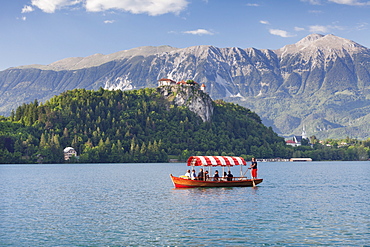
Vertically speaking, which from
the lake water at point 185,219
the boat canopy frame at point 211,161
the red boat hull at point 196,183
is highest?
the boat canopy frame at point 211,161

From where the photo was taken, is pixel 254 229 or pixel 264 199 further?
pixel 264 199

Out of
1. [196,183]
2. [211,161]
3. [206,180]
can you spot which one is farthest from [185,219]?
[206,180]

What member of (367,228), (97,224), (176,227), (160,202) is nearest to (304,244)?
(367,228)

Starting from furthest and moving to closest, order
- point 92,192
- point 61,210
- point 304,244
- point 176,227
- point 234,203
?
point 92,192 → point 234,203 → point 61,210 → point 176,227 → point 304,244

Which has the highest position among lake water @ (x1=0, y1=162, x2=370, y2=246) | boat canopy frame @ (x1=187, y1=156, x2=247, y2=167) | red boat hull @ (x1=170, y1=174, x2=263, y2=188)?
boat canopy frame @ (x1=187, y1=156, x2=247, y2=167)

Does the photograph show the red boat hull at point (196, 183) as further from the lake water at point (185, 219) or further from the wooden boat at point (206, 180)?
the lake water at point (185, 219)

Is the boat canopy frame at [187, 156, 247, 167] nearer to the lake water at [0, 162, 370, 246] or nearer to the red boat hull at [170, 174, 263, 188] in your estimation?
the red boat hull at [170, 174, 263, 188]

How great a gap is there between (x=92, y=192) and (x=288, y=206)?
44326mm

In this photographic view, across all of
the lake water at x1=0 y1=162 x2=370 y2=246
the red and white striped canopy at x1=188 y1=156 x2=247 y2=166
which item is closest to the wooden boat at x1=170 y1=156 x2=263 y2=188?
the red and white striped canopy at x1=188 y1=156 x2=247 y2=166

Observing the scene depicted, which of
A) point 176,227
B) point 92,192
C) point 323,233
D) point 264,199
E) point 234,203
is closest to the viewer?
point 323,233

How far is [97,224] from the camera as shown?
204 ft

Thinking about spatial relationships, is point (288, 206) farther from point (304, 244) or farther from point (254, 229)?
point (304, 244)

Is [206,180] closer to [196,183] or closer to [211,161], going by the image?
[196,183]

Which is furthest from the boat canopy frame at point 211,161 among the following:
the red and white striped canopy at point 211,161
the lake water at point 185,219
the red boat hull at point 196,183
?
the lake water at point 185,219
